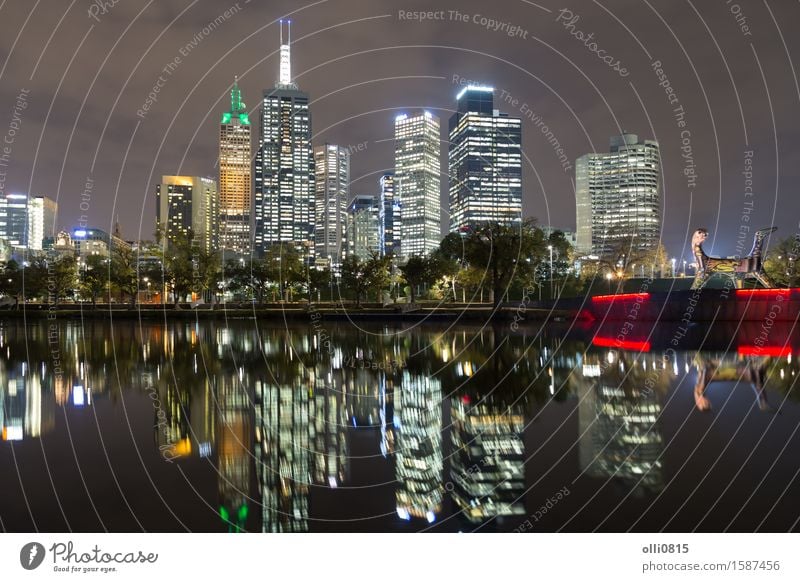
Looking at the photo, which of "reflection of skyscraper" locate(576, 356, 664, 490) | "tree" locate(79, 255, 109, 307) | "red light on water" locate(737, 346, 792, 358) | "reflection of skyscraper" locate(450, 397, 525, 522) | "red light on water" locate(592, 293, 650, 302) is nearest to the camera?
"reflection of skyscraper" locate(450, 397, 525, 522)

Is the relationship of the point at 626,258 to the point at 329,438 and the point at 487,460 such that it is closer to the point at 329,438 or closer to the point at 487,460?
the point at 329,438

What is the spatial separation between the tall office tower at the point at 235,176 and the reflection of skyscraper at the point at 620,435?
378ft

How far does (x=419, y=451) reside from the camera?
7.13 meters

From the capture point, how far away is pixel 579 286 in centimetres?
6894

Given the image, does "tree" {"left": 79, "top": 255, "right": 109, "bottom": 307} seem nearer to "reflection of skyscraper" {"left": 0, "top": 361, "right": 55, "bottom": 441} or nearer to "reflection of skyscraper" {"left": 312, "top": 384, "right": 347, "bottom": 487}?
"reflection of skyscraper" {"left": 0, "top": 361, "right": 55, "bottom": 441}

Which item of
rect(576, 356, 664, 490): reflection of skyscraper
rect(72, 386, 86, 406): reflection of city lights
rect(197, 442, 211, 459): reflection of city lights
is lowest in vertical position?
rect(576, 356, 664, 490): reflection of skyscraper

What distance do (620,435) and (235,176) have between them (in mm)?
170623

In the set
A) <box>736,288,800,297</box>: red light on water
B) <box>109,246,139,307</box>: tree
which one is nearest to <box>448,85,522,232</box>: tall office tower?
<box>736,288,800,297</box>: red light on water

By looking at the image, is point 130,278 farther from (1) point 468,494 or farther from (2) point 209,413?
(1) point 468,494

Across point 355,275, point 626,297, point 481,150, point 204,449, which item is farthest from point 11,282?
point 204,449

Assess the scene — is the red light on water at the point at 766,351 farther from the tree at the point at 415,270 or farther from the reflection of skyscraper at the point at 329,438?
the tree at the point at 415,270

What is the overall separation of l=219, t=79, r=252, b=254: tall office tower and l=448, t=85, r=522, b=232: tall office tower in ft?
223

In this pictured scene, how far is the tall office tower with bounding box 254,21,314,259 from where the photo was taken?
83.4 m

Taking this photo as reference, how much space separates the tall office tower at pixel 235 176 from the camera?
141875mm
